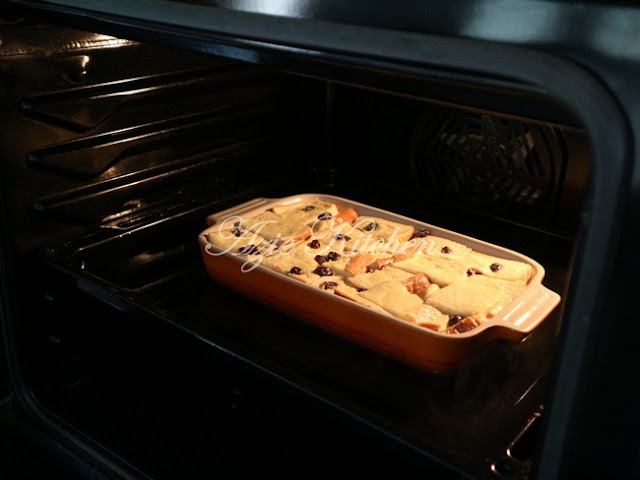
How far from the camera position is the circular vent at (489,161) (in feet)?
3.36

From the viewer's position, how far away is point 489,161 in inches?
42.9

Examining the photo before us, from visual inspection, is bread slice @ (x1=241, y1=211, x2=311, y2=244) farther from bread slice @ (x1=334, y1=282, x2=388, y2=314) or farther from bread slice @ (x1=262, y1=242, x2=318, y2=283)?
bread slice @ (x1=334, y1=282, x2=388, y2=314)

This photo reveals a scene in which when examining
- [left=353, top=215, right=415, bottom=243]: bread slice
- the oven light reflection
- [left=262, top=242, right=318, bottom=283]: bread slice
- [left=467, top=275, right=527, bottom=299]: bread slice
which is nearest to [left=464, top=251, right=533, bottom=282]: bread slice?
[left=467, top=275, right=527, bottom=299]: bread slice

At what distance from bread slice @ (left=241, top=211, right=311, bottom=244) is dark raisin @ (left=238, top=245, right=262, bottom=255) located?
5 centimetres

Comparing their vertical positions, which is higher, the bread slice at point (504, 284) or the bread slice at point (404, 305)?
the bread slice at point (504, 284)

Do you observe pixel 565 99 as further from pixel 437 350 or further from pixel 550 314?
pixel 550 314

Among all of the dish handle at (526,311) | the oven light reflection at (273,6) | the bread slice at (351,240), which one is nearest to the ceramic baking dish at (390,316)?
the dish handle at (526,311)

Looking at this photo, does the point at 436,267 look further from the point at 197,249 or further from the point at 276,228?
the point at 197,249

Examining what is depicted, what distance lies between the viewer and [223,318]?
3.10ft

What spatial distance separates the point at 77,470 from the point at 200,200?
498 mm

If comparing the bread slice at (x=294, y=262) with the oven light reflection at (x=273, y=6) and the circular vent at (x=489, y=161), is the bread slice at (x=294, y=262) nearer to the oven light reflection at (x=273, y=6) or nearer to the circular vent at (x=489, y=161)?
the circular vent at (x=489, y=161)

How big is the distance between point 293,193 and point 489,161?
389 millimetres

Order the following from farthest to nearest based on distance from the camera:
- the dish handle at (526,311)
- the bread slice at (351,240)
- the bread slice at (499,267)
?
the bread slice at (351,240), the bread slice at (499,267), the dish handle at (526,311)

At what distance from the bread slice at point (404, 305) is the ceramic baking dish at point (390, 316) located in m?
0.03
